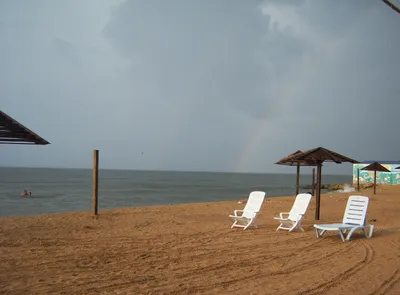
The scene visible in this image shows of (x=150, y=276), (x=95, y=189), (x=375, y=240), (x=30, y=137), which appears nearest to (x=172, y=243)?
(x=150, y=276)

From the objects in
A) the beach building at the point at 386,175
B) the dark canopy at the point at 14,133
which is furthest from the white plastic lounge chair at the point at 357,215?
the beach building at the point at 386,175

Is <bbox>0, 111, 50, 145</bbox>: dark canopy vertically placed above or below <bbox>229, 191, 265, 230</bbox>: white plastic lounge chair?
above

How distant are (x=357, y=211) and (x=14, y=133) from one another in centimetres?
630

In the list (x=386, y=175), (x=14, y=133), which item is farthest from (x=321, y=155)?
(x=386, y=175)

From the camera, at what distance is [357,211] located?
7605mm

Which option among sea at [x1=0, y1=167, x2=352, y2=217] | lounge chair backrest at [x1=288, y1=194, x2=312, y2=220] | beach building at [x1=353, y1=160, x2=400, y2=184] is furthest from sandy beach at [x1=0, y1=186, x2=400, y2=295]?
beach building at [x1=353, y1=160, x2=400, y2=184]

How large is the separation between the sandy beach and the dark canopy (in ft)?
5.29

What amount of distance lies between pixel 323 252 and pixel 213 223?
3.65 meters

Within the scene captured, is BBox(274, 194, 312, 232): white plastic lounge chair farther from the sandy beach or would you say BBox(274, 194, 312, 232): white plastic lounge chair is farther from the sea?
the sea

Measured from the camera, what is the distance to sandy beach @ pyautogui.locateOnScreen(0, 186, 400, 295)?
4.14 metres

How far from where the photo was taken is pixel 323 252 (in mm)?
5922

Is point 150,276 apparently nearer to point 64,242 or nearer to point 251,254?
point 251,254

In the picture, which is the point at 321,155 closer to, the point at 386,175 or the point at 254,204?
the point at 254,204

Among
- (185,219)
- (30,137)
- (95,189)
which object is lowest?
(185,219)
